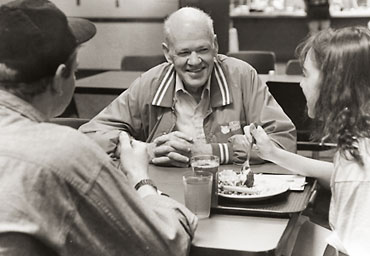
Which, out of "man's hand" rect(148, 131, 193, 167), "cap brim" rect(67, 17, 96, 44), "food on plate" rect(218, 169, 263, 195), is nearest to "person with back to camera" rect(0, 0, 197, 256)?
"cap brim" rect(67, 17, 96, 44)

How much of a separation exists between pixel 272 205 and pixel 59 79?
2.71 feet

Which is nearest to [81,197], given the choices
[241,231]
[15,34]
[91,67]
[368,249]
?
[15,34]

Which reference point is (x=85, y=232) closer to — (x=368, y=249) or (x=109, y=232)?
(x=109, y=232)

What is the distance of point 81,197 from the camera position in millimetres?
1106

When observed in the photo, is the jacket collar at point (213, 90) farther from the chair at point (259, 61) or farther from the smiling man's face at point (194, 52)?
the chair at point (259, 61)

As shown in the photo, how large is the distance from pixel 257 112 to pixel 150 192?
3.47 feet

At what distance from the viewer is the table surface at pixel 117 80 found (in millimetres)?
3898

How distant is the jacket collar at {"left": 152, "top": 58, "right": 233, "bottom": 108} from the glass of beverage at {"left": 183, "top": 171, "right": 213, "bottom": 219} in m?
0.86

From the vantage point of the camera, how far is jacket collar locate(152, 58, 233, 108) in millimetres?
2471

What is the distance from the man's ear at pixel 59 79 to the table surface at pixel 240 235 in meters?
0.53

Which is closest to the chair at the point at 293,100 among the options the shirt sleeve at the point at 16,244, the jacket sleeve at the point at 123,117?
the jacket sleeve at the point at 123,117

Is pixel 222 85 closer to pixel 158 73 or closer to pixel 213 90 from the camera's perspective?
pixel 213 90

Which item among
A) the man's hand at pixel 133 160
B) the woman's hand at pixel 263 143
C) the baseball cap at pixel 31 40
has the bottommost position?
the woman's hand at pixel 263 143

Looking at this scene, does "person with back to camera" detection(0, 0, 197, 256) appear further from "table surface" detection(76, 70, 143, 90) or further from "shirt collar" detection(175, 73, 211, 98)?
"table surface" detection(76, 70, 143, 90)
